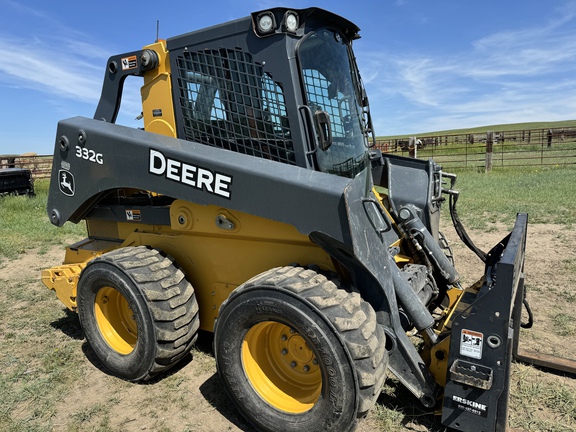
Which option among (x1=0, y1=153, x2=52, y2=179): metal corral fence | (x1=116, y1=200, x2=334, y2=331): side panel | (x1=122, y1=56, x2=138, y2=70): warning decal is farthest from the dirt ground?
(x1=0, y1=153, x2=52, y2=179): metal corral fence

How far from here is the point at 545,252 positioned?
245 inches

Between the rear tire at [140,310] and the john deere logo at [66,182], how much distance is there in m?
0.73

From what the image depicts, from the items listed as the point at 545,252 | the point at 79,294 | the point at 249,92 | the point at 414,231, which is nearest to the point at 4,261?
the point at 79,294

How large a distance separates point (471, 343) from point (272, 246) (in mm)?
1403

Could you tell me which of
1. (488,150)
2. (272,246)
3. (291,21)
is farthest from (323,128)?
(488,150)

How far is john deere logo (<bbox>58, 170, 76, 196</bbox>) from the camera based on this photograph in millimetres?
3662

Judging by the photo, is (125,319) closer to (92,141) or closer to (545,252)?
(92,141)

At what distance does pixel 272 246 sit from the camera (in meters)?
3.05

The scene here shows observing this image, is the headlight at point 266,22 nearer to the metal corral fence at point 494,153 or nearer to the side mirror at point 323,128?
the side mirror at point 323,128

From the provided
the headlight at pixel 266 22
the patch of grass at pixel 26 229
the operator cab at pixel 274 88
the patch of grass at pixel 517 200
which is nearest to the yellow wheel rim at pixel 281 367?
the operator cab at pixel 274 88

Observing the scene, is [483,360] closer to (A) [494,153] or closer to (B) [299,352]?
(B) [299,352]

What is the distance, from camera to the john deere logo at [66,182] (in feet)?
12.0

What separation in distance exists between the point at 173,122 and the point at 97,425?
7.35 feet

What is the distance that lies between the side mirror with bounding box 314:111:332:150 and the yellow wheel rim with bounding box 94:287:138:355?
2.06 m
